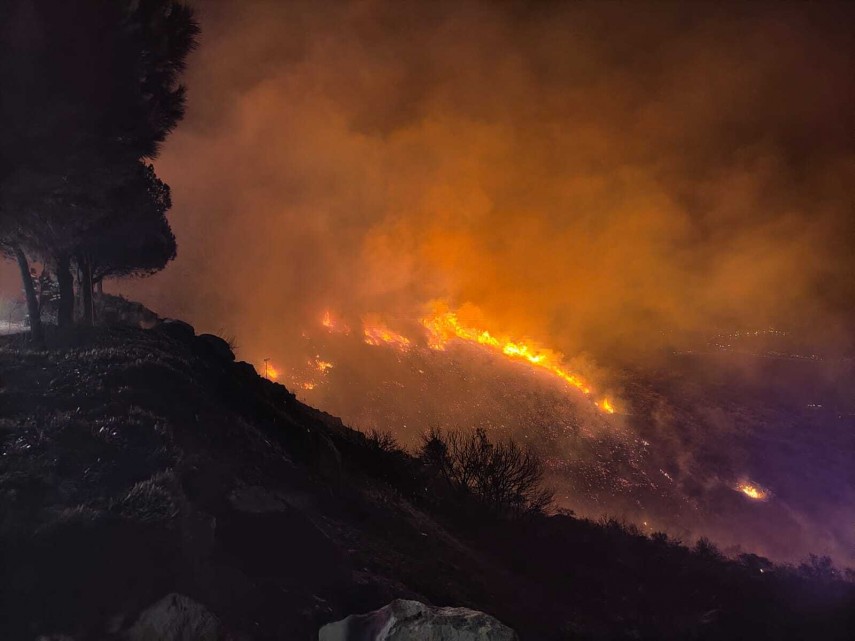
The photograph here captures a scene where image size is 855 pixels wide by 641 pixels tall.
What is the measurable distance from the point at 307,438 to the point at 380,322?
145553mm

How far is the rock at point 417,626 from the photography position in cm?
765

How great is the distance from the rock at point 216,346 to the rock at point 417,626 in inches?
858

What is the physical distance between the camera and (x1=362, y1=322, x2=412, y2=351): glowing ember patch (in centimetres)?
16175

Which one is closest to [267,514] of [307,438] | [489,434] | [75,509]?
[75,509]

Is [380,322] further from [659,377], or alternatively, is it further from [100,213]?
[100,213]

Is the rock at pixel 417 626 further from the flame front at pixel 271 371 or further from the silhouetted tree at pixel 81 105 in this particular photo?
the flame front at pixel 271 371

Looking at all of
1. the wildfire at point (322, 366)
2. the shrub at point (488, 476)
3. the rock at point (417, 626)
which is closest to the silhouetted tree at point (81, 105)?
the rock at point (417, 626)

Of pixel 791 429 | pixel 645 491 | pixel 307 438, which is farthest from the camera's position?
pixel 791 429

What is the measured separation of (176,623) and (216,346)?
76.4ft

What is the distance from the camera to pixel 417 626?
775 centimetres

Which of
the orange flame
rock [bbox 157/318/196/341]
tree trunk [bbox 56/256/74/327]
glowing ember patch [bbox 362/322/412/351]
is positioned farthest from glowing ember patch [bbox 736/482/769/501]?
tree trunk [bbox 56/256/74/327]

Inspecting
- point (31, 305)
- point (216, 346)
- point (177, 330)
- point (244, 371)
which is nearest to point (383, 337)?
point (216, 346)

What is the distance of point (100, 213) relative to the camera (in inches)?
564

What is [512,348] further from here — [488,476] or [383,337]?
[488,476]
